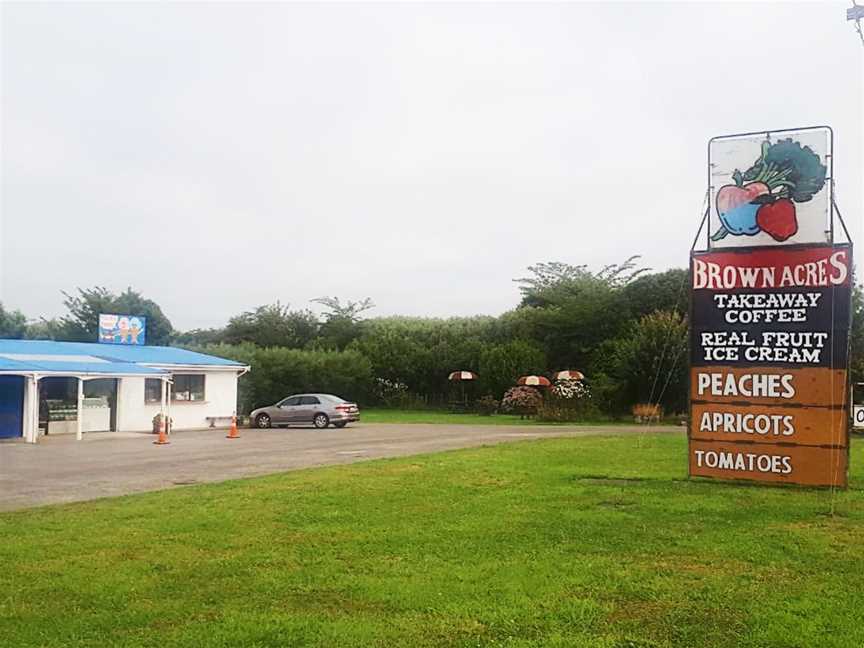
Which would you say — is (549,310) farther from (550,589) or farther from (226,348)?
(550,589)

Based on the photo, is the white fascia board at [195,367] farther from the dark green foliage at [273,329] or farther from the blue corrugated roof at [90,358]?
the dark green foliage at [273,329]

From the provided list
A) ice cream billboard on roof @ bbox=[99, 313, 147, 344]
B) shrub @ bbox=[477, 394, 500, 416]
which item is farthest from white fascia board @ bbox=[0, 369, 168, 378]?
shrub @ bbox=[477, 394, 500, 416]

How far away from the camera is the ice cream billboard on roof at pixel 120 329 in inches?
1513

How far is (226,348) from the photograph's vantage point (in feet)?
141

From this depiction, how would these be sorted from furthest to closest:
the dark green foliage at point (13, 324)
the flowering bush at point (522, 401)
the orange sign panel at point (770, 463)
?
the dark green foliage at point (13, 324), the flowering bush at point (522, 401), the orange sign panel at point (770, 463)

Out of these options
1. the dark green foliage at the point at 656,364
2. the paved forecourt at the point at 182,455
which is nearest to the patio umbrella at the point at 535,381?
the dark green foliage at the point at 656,364

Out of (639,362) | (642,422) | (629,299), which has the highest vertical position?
(629,299)

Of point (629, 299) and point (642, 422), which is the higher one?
point (629, 299)

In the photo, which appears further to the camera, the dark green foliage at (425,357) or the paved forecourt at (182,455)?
the dark green foliage at (425,357)

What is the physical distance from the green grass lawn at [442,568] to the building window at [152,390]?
20636mm

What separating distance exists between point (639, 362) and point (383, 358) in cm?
1893

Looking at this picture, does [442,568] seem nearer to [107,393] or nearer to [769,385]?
[769,385]

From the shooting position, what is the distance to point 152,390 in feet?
107

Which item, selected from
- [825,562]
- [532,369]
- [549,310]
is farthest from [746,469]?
[549,310]
